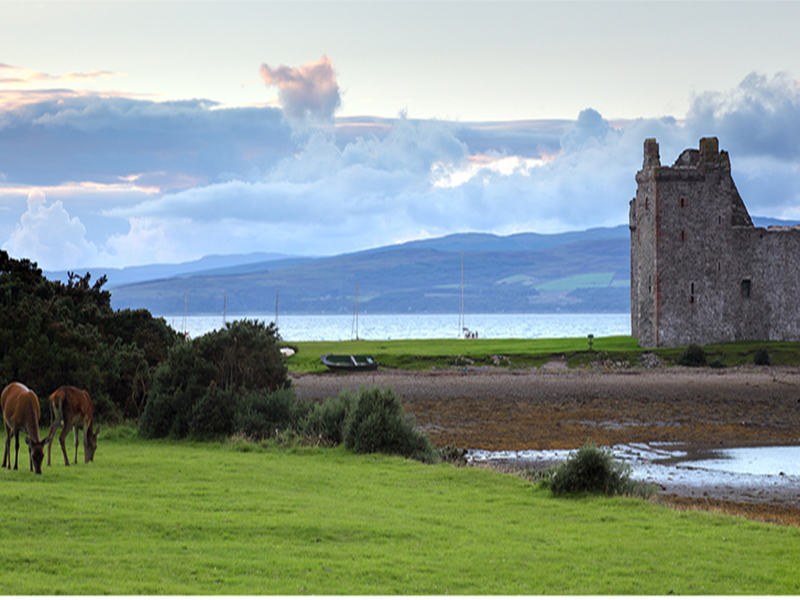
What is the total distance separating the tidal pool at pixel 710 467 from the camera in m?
15.5

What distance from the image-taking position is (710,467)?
18531 mm

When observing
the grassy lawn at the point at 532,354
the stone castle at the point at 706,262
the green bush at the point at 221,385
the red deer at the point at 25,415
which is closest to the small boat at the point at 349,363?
the grassy lawn at the point at 532,354

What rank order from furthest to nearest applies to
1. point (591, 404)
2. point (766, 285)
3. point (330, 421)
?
1. point (766, 285)
2. point (591, 404)
3. point (330, 421)

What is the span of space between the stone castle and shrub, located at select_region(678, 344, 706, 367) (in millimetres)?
5516

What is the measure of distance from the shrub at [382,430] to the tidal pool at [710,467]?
5.18 ft

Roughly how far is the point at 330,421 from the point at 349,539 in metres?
9.28

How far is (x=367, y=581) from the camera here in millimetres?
7594

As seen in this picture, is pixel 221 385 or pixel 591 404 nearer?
pixel 221 385

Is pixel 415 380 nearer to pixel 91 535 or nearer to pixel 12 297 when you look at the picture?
pixel 12 297

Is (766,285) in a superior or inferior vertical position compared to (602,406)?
superior

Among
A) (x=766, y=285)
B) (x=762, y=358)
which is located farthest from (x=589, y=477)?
(x=766, y=285)

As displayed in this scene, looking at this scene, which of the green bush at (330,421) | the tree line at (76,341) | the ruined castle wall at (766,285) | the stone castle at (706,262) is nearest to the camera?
the green bush at (330,421)

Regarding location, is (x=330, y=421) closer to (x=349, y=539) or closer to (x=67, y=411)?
(x=67, y=411)

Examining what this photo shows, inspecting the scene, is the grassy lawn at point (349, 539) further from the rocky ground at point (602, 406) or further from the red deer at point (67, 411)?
the rocky ground at point (602, 406)
